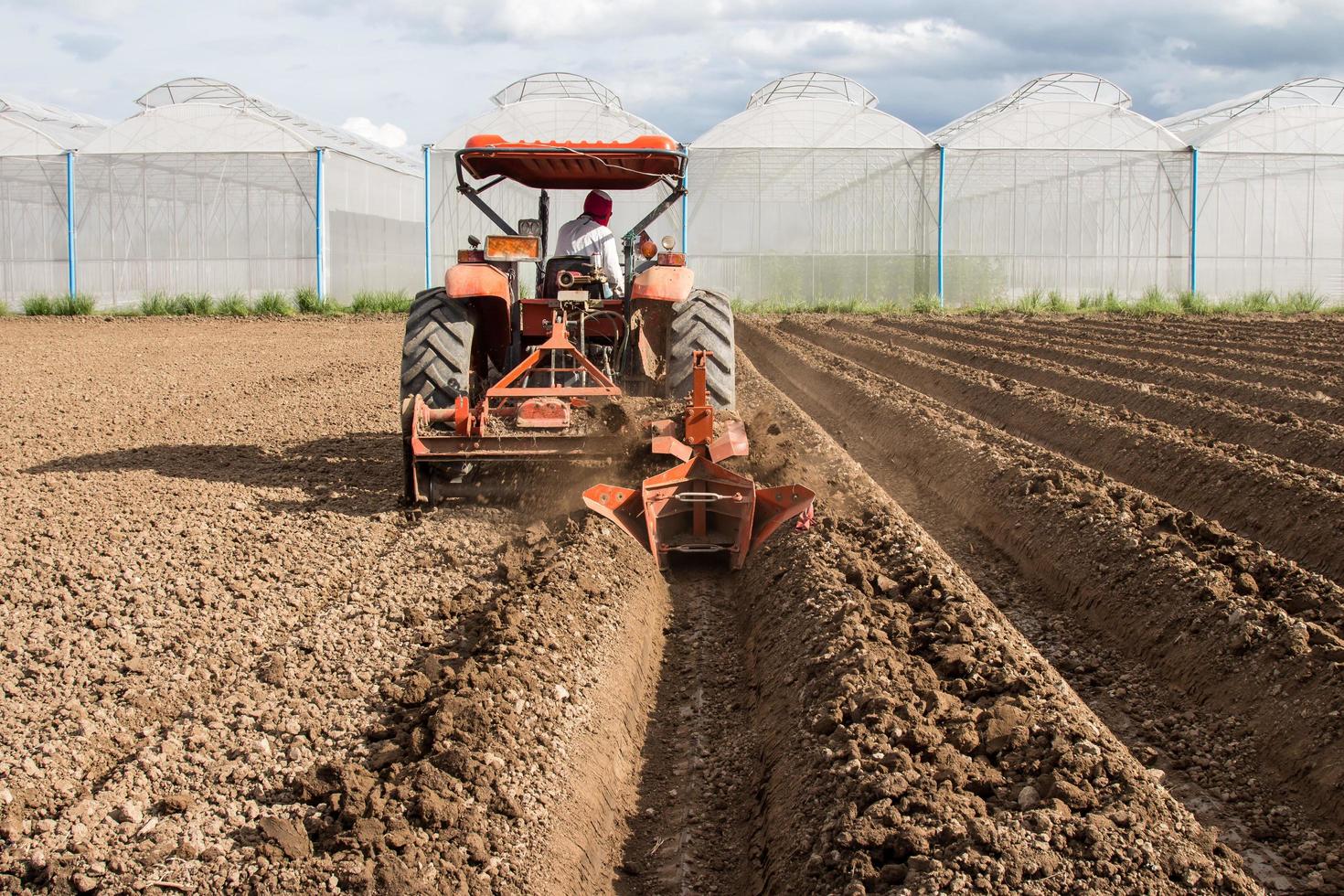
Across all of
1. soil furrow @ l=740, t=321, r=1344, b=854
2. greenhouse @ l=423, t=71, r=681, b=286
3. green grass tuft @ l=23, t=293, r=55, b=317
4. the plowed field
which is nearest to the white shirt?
the plowed field

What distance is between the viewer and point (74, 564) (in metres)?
5.11

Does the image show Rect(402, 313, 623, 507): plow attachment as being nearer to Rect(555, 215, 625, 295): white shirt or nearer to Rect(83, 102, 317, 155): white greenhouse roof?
Rect(555, 215, 625, 295): white shirt

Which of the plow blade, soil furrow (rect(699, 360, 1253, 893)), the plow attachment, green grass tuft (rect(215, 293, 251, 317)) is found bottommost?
soil furrow (rect(699, 360, 1253, 893))

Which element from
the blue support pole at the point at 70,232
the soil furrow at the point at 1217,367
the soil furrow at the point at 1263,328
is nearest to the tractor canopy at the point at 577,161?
the soil furrow at the point at 1217,367

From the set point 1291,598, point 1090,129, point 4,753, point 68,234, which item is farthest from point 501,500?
point 1090,129

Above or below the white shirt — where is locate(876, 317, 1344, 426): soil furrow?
below

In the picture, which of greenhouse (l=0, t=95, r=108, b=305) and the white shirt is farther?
greenhouse (l=0, t=95, r=108, b=305)

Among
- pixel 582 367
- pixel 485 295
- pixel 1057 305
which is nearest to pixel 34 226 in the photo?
pixel 1057 305

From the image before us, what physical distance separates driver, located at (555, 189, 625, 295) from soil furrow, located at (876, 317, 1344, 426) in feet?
16.0

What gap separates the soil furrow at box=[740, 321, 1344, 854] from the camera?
3.68 m

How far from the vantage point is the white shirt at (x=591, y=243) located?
24.1ft

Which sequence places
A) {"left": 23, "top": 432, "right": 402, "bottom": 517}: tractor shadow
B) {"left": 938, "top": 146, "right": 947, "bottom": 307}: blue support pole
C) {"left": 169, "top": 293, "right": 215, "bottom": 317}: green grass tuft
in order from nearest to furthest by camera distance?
{"left": 23, "top": 432, "right": 402, "bottom": 517}: tractor shadow → {"left": 169, "top": 293, "right": 215, "bottom": 317}: green grass tuft → {"left": 938, "top": 146, "right": 947, "bottom": 307}: blue support pole

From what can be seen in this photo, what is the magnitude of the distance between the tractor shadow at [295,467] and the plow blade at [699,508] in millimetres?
1438

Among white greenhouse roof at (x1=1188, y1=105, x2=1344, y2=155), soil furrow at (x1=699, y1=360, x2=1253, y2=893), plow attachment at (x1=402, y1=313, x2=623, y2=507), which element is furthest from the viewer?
white greenhouse roof at (x1=1188, y1=105, x2=1344, y2=155)
